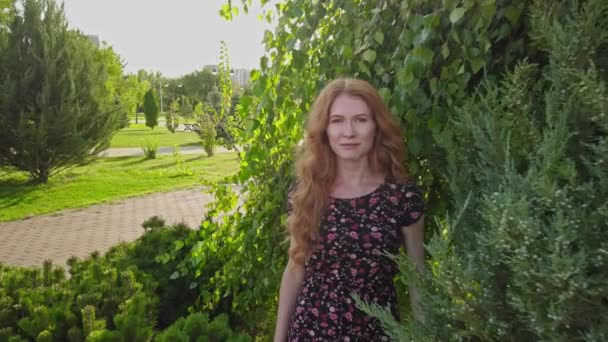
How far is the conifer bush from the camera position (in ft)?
3.00

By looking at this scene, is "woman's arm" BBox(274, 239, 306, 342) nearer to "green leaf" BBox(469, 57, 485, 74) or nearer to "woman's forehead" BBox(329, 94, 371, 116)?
"woman's forehead" BBox(329, 94, 371, 116)

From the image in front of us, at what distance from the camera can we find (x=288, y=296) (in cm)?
211

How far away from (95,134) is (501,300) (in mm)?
14172

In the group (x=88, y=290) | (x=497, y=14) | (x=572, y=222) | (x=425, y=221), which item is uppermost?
(x=497, y=14)

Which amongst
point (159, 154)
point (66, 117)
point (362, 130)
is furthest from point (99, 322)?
point (159, 154)

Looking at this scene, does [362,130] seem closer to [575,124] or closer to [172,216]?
[575,124]

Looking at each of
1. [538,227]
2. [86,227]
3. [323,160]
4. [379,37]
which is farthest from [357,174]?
[86,227]

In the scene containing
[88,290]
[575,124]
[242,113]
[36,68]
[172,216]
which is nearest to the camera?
[575,124]

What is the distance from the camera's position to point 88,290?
2.79 meters

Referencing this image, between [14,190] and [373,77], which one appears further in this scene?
[14,190]

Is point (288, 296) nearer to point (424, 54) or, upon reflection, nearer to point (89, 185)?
point (424, 54)

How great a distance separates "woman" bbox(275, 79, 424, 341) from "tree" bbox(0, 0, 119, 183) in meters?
12.0

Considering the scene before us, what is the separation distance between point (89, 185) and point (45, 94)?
246 centimetres

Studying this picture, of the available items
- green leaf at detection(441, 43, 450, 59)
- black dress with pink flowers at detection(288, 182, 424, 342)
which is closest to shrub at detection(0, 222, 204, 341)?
black dress with pink flowers at detection(288, 182, 424, 342)
